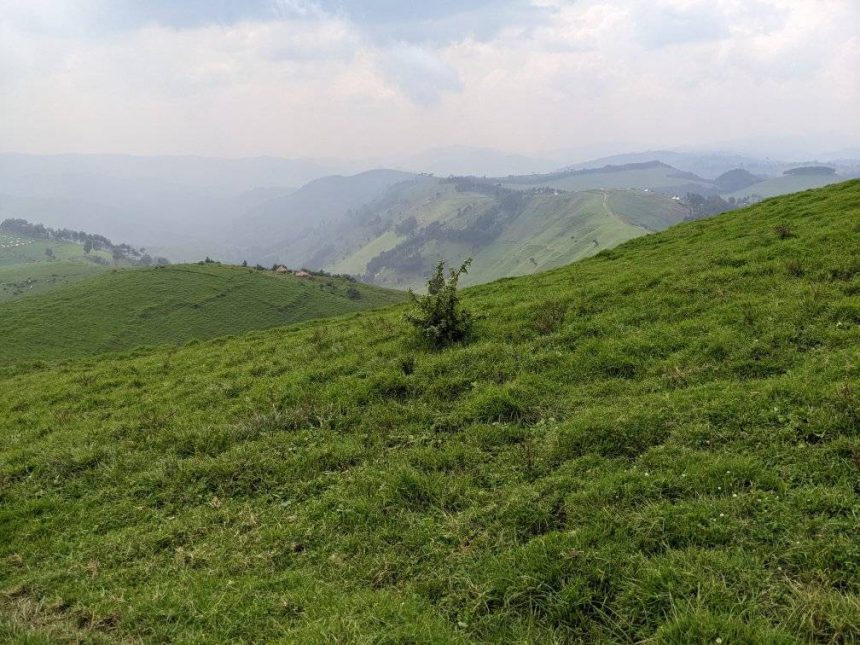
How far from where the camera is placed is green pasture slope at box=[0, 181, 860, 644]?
5.59 m

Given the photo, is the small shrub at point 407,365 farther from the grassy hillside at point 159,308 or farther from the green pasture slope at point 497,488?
the grassy hillside at point 159,308

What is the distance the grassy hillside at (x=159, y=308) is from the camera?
315 feet

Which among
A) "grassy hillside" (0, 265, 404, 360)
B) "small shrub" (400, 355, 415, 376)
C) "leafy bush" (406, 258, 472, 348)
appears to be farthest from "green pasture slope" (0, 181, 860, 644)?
"grassy hillside" (0, 265, 404, 360)

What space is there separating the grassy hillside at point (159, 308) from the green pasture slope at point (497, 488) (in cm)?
9475

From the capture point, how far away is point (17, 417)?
53.3 ft

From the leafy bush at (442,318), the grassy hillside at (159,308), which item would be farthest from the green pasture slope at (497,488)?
the grassy hillside at (159,308)

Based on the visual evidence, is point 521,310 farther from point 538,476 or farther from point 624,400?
point 538,476

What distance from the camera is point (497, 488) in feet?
26.5

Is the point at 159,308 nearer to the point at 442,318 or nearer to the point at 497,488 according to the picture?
the point at 442,318

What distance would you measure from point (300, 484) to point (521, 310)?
9.48 meters

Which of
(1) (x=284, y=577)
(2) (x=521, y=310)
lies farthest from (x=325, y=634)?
(2) (x=521, y=310)

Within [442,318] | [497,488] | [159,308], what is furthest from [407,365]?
[159,308]

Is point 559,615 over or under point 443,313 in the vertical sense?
under

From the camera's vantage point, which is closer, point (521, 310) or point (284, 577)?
point (284, 577)
